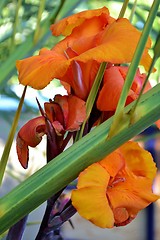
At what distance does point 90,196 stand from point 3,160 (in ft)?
0.19

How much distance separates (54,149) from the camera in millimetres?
306

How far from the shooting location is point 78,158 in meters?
0.25

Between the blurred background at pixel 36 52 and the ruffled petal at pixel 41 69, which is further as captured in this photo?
the blurred background at pixel 36 52

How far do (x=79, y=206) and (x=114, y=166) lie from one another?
33mm

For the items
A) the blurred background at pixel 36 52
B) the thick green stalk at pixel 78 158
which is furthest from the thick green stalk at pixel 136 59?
the blurred background at pixel 36 52

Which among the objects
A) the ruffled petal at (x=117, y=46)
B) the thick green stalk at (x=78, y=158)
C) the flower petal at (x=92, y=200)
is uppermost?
the ruffled petal at (x=117, y=46)

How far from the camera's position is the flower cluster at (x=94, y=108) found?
0.90 ft

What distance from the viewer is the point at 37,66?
29 centimetres

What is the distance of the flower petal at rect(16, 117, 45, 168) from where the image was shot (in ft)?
1.05

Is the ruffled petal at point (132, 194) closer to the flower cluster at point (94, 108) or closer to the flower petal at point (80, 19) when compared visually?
the flower cluster at point (94, 108)

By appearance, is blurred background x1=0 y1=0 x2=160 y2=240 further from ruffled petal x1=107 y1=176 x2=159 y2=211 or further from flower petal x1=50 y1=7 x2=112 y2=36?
ruffled petal x1=107 y1=176 x2=159 y2=211

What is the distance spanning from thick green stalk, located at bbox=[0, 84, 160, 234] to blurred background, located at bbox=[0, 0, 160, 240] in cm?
12

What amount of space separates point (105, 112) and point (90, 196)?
0.22 ft

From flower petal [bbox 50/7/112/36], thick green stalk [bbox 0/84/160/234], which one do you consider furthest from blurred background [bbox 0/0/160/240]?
thick green stalk [bbox 0/84/160/234]
